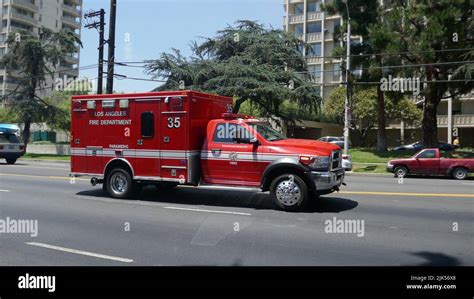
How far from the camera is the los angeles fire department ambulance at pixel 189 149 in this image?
970 centimetres

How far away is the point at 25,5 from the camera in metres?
86.2

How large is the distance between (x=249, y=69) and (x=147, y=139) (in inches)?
874

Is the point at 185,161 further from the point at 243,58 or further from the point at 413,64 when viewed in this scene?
the point at 243,58

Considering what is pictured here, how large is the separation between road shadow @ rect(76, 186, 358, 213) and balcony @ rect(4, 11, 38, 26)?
84685 mm

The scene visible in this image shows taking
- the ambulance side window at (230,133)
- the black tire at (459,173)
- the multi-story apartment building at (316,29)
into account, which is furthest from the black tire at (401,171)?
the multi-story apartment building at (316,29)

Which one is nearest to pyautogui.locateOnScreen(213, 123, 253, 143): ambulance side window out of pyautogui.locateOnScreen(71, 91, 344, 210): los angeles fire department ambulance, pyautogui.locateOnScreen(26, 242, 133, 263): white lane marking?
pyautogui.locateOnScreen(71, 91, 344, 210): los angeles fire department ambulance

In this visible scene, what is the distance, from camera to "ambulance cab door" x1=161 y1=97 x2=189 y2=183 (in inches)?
418

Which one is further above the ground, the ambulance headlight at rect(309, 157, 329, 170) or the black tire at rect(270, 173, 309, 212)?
the ambulance headlight at rect(309, 157, 329, 170)

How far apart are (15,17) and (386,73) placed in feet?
256

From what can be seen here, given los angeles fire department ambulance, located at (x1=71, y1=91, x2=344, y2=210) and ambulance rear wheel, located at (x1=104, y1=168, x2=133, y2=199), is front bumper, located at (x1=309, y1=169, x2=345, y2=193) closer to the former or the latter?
los angeles fire department ambulance, located at (x1=71, y1=91, x2=344, y2=210)

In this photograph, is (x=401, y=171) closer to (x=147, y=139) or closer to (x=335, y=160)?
(x=335, y=160)

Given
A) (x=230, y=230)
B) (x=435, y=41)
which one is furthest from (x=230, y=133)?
(x=435, y=41)

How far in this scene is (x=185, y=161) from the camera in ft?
34.9
